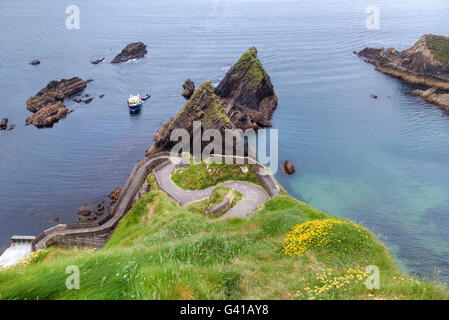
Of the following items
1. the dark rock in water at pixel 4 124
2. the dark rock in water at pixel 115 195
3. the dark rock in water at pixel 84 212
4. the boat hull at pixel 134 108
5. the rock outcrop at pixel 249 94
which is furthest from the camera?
the boat hull at pixel 134 108

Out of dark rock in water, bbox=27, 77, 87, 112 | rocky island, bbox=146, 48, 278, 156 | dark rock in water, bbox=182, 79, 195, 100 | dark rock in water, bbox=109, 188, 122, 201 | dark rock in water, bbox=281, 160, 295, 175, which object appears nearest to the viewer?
dark rock in water, bbox=109, 188, 122, 201

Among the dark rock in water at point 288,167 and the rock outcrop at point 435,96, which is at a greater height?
the rock outcrop at point 435,96

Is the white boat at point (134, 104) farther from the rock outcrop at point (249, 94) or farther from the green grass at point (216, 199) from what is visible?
the green grass at point (216, 199)

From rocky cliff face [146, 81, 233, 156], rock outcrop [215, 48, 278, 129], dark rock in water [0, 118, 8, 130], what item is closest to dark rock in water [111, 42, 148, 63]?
dark rock in water [0, 118, 8, 130]

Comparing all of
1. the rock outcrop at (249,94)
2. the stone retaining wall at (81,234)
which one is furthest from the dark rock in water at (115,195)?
the rock outcrop at (249,94)

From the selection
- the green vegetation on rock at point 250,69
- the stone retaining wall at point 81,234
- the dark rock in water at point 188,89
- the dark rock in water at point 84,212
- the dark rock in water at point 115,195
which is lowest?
the dark rock in water at point 84,212

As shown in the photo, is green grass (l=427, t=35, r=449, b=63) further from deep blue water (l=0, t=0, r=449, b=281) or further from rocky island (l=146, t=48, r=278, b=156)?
rocky island (l=146, t=48, r=278, b=156)
